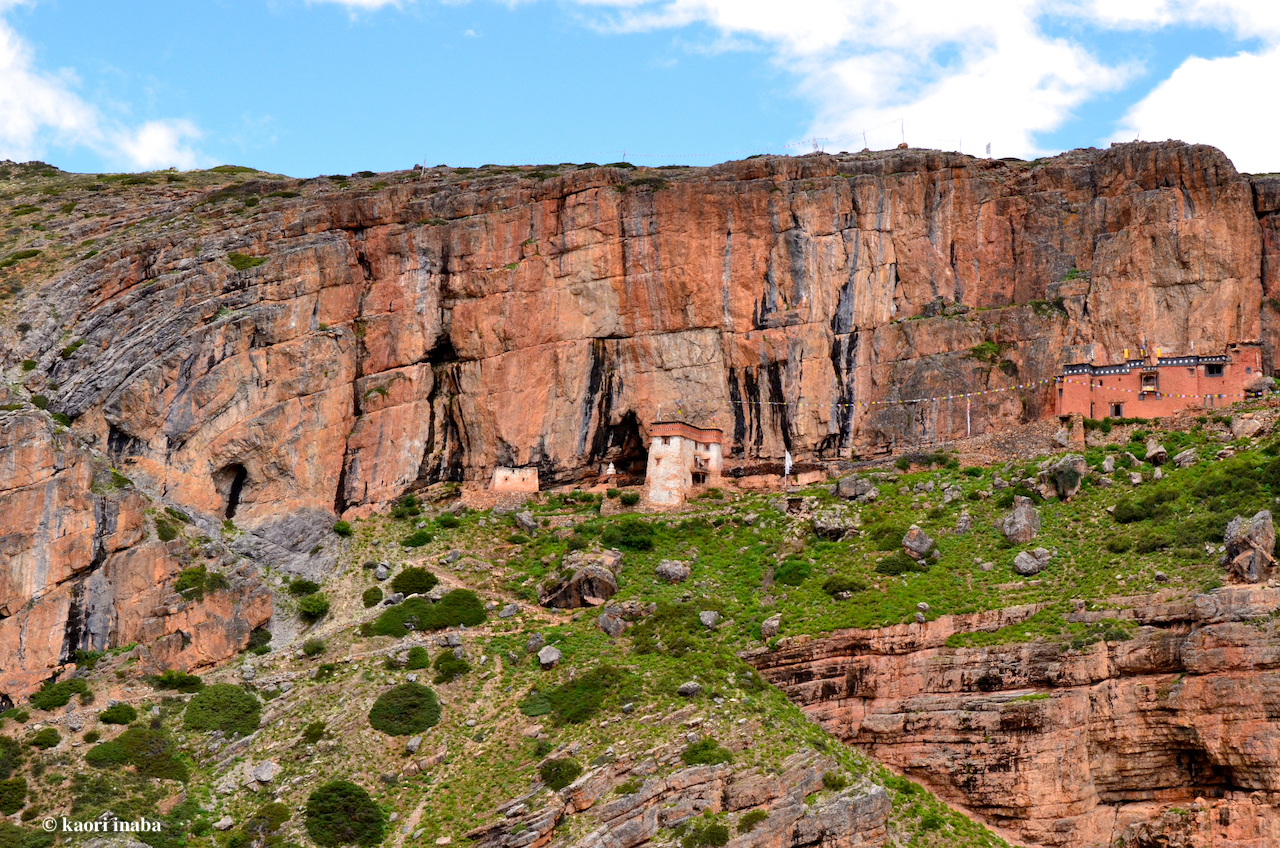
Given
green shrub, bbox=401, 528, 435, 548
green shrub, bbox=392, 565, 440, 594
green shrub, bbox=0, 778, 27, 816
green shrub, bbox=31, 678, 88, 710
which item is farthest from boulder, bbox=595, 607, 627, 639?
green shrub, bbox=0, 778, 27, 816

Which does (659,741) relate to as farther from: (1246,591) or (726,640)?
(1246,591)

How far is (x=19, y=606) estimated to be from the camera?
66312 mm

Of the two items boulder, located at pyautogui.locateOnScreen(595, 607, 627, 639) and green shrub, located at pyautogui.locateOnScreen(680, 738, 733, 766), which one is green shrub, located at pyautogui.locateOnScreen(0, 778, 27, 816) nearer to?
boulder, located at pyautogui.locateOnScreen(595, 607, 627, 639)

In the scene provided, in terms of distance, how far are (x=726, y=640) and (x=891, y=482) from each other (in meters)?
15.2

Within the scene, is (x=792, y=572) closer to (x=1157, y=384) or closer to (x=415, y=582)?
(x=415, y=582)

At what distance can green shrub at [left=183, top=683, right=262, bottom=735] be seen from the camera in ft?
205

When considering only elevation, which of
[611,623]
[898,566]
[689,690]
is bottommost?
[689,690]

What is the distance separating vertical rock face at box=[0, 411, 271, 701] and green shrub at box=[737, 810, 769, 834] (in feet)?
86.9

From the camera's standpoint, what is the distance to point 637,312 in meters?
82.9

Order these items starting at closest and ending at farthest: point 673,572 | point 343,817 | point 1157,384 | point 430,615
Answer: point 343,817
point 430,615
point 673,572
point 1157,384

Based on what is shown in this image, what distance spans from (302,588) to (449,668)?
37.8 ft

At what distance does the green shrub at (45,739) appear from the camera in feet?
199

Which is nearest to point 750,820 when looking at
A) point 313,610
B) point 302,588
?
point 313,610

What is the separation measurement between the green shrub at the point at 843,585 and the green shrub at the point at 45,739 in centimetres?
3248
